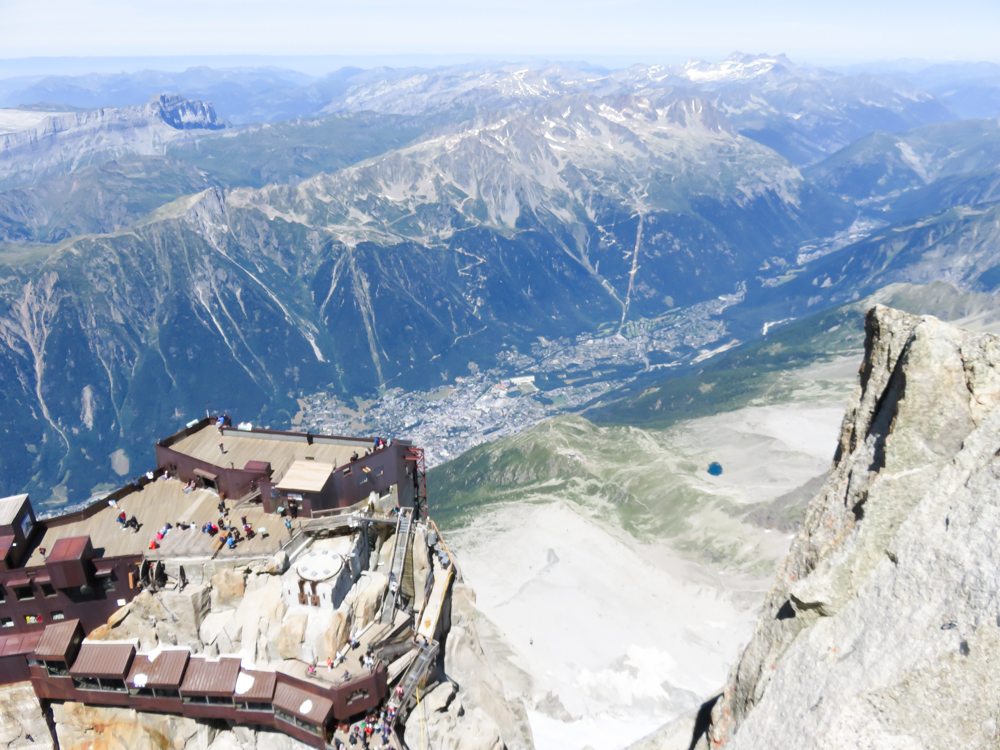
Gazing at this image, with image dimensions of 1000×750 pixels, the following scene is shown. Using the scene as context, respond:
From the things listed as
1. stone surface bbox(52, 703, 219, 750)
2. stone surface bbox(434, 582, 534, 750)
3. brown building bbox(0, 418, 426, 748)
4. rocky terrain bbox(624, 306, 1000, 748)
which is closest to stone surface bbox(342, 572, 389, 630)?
brown building bbox(0, 418, 426, 748)

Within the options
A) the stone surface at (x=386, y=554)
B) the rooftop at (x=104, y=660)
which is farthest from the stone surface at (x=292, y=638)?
the rooftop at (x=104, y=660)

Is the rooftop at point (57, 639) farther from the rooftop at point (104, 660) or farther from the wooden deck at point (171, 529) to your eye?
the wooden deck at point (171, 529)

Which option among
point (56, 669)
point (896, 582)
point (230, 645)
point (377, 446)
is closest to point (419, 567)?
point (377, 446)

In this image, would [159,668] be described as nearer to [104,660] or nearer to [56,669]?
[104,660]

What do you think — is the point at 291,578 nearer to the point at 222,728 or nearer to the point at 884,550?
the point at 222,728

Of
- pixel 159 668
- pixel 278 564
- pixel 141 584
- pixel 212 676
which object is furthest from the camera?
pixel 141 584
